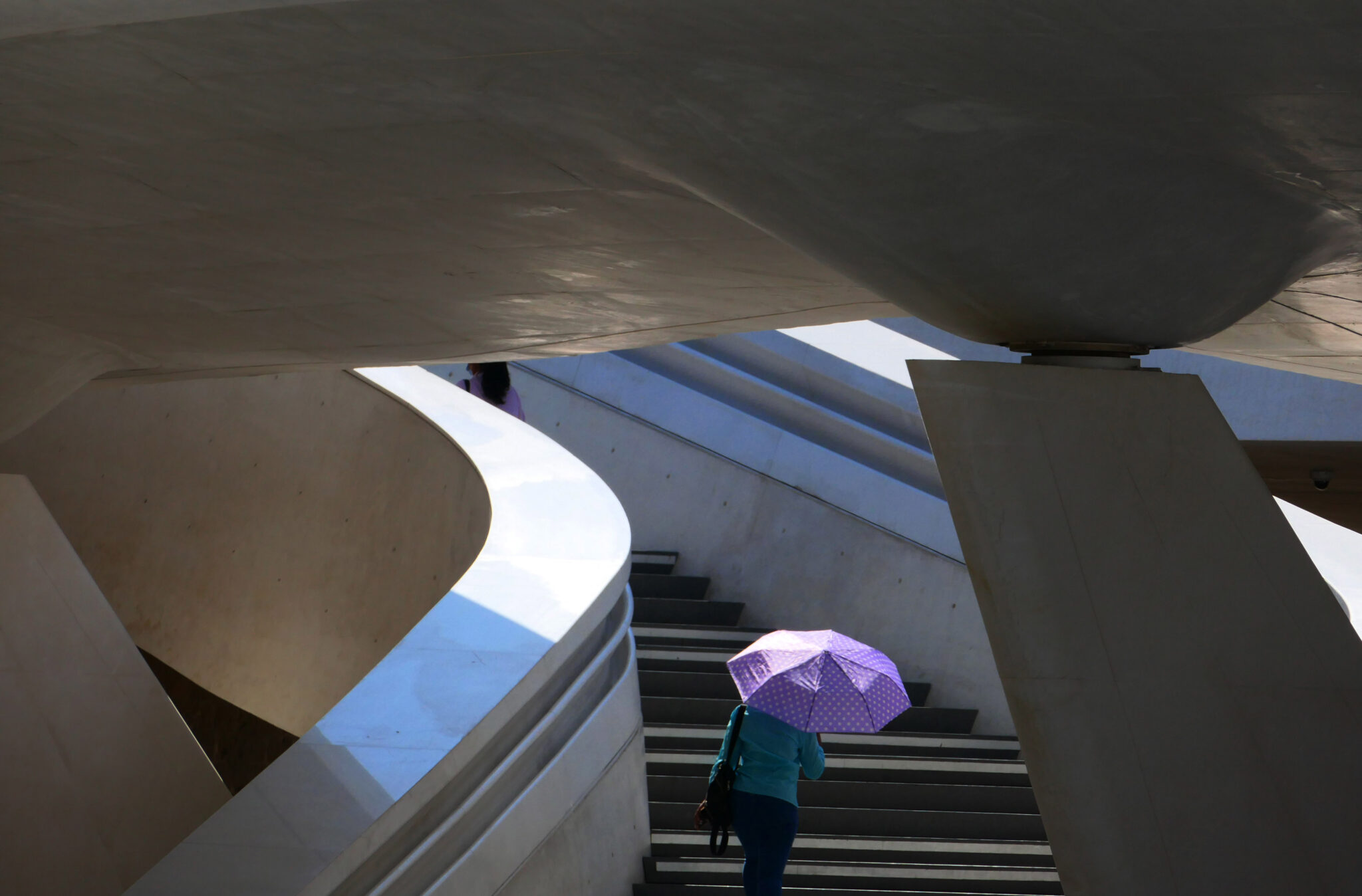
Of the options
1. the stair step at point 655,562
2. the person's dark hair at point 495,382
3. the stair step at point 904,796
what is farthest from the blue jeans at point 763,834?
the person's dark hair at point 495,382

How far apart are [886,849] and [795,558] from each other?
3313 millimetres

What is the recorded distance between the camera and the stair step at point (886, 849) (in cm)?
606

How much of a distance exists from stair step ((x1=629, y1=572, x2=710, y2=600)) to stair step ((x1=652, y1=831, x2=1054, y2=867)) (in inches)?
120

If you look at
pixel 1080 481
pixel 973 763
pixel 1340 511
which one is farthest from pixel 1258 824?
pixel 1340 511

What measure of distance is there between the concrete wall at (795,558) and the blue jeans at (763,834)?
3.59 meters

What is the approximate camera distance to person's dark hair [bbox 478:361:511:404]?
929 centimetres

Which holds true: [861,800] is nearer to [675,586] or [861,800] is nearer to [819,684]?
[819,684]

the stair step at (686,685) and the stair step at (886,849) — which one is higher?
the stair step at (886,849)

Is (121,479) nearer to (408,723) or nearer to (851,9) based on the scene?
(408,723)

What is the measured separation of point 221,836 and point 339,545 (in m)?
5.56

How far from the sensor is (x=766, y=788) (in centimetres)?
479

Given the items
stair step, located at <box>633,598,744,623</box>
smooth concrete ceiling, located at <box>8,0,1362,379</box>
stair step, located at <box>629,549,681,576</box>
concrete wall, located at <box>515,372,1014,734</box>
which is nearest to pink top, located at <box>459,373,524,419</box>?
concrete wall, located at <box>515,372,1014,734</box>

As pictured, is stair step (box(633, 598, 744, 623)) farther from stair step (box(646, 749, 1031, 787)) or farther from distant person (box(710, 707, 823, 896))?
distant person (box(710, 707, 823, 896))

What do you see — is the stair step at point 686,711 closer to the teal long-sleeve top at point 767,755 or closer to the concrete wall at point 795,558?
the concrete wall at point 795,558
